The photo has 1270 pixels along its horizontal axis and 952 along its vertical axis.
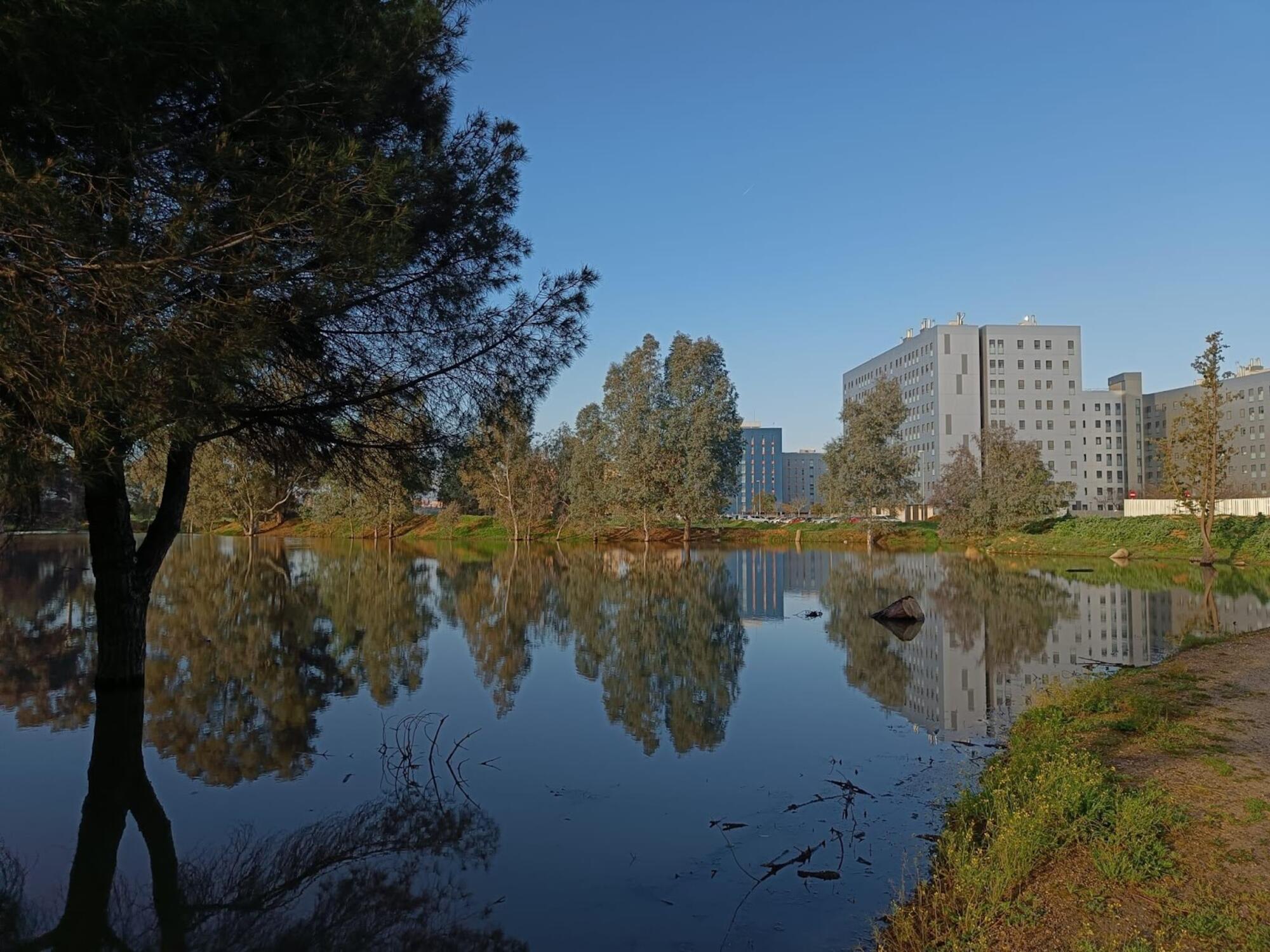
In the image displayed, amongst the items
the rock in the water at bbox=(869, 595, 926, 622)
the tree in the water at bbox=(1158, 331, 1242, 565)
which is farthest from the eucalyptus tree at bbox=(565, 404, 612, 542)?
the rock in the water at bbox=(869, 595, 926, 622)

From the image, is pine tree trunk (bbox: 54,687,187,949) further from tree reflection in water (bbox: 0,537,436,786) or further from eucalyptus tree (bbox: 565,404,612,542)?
eucalyptus tree (bbox: 565,404,612,542)

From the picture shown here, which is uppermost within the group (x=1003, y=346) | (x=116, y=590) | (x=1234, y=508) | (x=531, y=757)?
(x=1003, y=346)

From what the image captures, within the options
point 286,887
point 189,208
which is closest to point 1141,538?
point 286,887

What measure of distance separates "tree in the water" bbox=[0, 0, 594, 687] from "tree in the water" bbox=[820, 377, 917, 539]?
57.2 metres

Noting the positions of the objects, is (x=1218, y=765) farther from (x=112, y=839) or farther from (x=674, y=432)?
(x=674, y=432)

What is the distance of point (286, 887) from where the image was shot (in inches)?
269

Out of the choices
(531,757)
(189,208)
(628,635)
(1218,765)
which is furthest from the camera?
(628,635)

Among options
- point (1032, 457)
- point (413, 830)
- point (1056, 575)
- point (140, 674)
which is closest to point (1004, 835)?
point (413, 830)

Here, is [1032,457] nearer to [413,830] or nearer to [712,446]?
[712,446]

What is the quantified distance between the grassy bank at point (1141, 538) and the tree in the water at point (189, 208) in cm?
4817

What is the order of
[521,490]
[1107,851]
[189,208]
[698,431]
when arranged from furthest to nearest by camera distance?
[521,490]
[698,431]
[189,208]
[1107,851]

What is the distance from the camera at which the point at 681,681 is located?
15070mm

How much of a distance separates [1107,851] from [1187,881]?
0.50 metres

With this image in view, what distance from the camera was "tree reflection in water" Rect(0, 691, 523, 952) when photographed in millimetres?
6004
